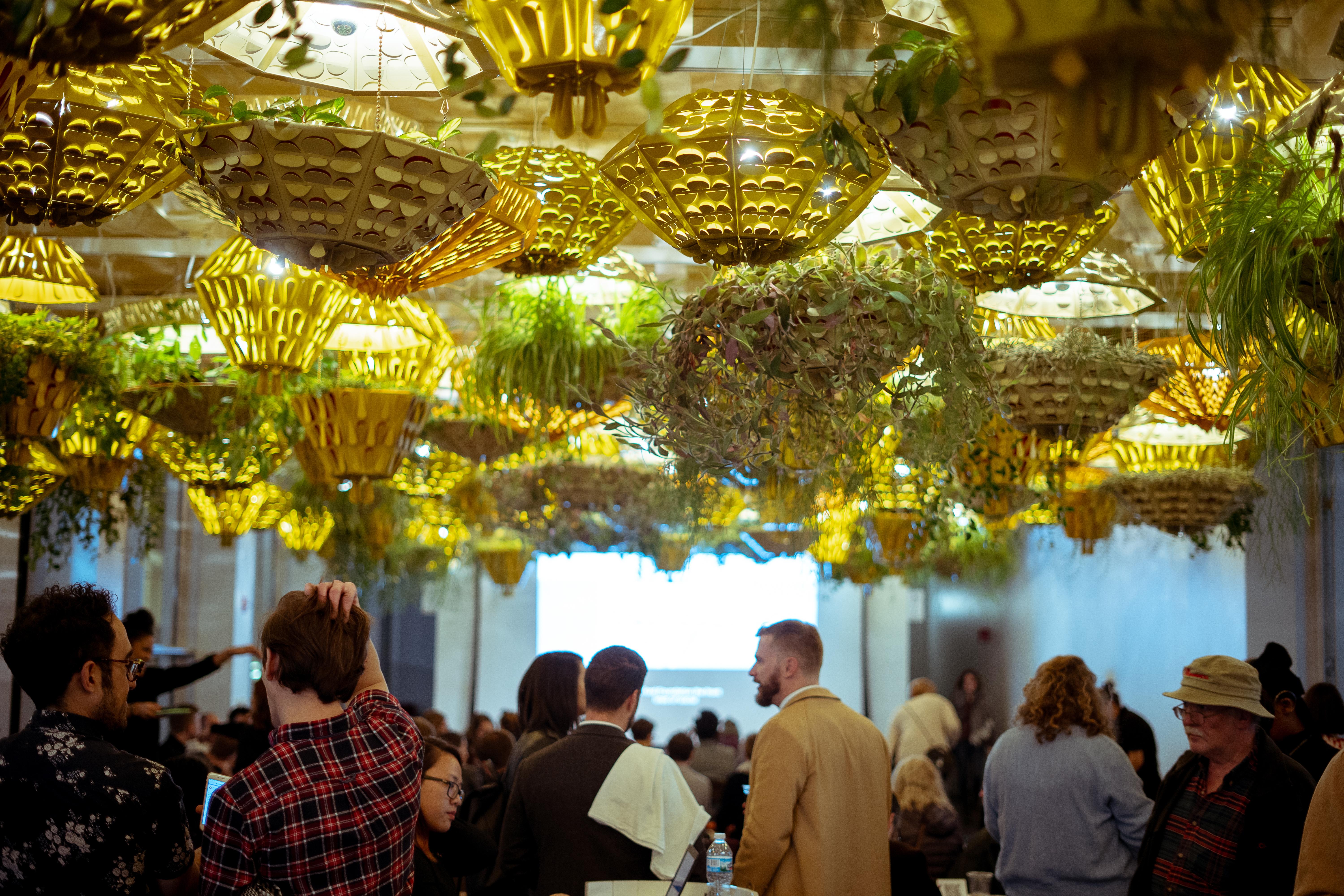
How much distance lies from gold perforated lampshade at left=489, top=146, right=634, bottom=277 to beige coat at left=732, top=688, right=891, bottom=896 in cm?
148

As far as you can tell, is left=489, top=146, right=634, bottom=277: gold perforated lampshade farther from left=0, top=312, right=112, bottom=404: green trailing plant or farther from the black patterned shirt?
left=0, top=312, right=112, bottom=404: green trailing plant

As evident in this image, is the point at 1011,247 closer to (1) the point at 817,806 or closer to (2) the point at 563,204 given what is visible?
(2) the point at 563,204

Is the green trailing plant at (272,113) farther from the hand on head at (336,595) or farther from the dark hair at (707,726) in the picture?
the dark hair at (707,726)

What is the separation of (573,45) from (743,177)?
543mm

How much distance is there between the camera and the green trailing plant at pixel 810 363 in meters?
2.42

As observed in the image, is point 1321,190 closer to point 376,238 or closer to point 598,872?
point 376,238

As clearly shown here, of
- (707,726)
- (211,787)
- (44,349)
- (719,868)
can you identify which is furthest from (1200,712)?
(707,726)

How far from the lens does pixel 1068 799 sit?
12.5 feet


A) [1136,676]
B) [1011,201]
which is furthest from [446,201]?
[1136,676]

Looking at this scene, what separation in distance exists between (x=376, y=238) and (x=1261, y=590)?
26.2 ft

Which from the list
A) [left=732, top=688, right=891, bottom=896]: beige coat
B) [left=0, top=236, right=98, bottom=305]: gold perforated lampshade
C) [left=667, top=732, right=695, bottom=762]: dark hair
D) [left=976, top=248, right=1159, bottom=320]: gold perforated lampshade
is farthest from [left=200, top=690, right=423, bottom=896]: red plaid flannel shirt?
[left=667, top=732, right=695, bottom=762]: dark hair

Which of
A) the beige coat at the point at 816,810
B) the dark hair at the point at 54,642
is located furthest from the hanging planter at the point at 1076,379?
the dark hair at the point at 54,642

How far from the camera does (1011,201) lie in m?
1.74

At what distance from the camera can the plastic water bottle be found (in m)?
2.90
